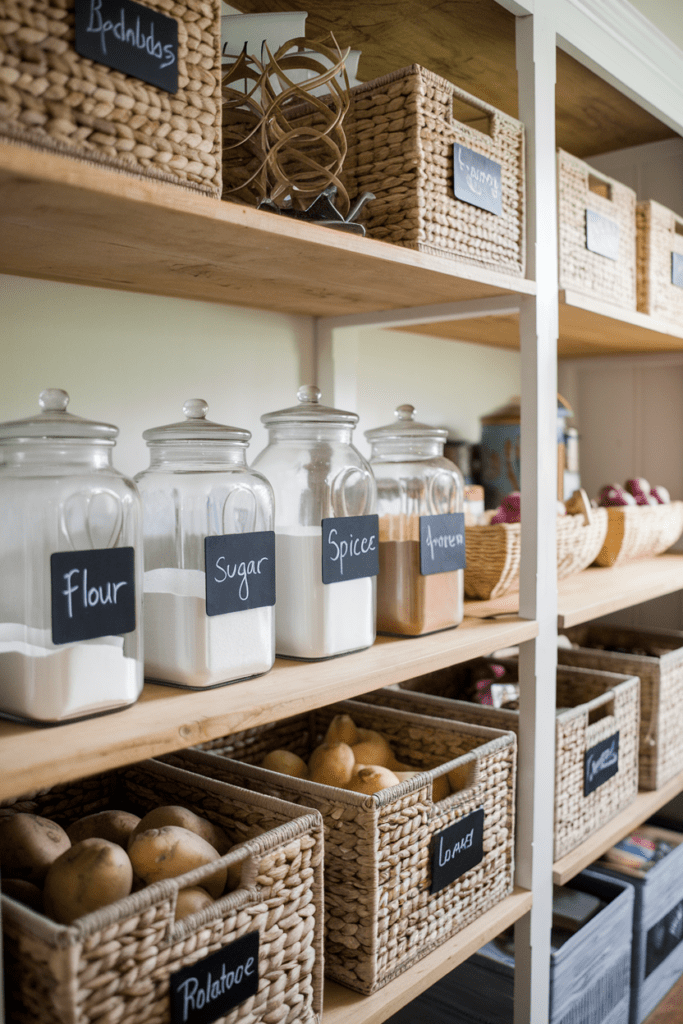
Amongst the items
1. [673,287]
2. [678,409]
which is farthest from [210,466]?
[678,409]

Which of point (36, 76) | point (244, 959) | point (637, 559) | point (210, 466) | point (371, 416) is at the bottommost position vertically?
point (244, 959)

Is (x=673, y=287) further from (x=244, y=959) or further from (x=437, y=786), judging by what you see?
(x=244, y=959)

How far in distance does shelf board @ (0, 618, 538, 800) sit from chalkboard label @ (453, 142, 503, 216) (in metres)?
0.60

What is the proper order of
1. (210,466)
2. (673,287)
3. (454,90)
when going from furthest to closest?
(673,287) → (454,90) → (210,466)

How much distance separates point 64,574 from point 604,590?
1.13 m

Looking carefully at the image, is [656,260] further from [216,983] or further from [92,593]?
[216,983]

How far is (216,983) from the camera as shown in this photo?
2.54 ft

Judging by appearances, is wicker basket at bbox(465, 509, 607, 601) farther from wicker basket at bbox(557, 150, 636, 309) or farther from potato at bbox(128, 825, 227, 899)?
potato at bbox(128, 825, 227, 899)

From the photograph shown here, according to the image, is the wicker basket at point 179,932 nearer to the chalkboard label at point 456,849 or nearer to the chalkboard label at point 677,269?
the chalkboard label at point 456,849

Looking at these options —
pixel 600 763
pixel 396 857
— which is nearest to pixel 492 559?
pixel 600 763

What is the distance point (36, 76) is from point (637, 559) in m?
1.72

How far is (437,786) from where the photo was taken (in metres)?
1.22

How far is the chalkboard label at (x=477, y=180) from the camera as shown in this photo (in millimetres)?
1117

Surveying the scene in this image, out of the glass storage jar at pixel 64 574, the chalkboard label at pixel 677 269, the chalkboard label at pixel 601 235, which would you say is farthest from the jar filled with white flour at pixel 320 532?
the chalkboard label at pixel 677 269
